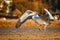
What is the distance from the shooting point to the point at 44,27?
4996 millimetres

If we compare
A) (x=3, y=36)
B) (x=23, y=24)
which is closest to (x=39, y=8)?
(x=23, y=24)

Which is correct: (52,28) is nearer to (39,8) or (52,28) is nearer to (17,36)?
(39,8)

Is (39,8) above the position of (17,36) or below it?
above

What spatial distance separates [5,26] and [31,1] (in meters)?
1.03

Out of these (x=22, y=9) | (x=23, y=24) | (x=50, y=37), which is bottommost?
(x=50, y=37)

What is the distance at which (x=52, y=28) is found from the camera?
16.5ft

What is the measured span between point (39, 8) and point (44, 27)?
562mm

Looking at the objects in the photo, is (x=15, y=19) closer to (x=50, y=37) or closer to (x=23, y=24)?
(x=23, y=24)

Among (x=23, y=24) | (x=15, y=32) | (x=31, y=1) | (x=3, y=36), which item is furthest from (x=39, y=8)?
(x=3, y=36)

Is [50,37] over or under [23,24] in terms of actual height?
under

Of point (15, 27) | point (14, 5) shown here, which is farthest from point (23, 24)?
point (14, 5)

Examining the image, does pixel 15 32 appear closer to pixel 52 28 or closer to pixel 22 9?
pixel 22 9

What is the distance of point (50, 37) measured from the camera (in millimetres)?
4930

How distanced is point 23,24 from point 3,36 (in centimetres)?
66
